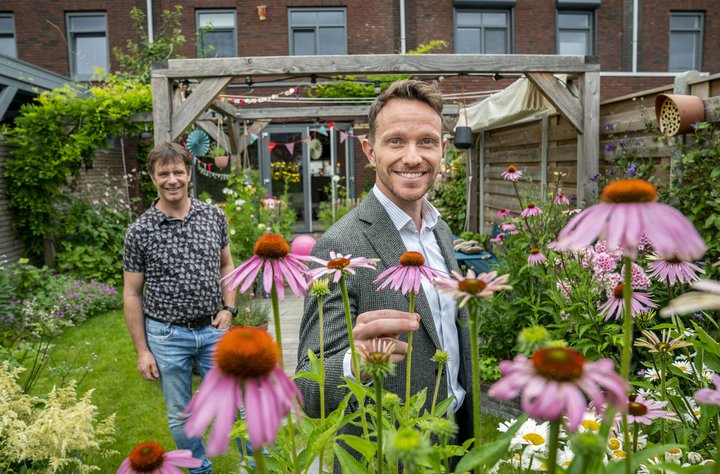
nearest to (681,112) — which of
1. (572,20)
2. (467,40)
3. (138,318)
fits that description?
(138,318)

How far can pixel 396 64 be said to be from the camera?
459 centimetres

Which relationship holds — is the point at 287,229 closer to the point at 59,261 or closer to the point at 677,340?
the point at 59,261

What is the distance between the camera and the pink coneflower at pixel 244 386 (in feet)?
1.24

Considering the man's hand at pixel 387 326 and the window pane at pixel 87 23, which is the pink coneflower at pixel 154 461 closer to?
the man's hand at pixel 387 326

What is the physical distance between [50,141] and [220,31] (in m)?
5.67

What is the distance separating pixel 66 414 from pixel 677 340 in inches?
75.7

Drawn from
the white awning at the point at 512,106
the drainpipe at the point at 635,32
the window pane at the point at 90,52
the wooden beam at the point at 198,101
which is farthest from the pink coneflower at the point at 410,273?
the drainpipe at the point at 635,32

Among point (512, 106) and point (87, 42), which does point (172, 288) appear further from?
point (87, 42)

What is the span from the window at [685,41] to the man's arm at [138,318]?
13707 mm

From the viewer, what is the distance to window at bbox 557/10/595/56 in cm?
1262

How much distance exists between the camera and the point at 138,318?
9.39 feet

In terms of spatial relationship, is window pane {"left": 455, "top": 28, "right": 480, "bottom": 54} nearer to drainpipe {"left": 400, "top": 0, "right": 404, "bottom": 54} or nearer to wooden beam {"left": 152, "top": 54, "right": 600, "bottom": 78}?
drainpipe {"left": 400, "top": 0, "right": 404, "bottom": 54}

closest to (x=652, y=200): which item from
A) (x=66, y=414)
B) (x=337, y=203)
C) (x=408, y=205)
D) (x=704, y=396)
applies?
(x=704, y=396)

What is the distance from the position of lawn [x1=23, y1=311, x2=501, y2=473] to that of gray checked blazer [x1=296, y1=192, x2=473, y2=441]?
1.54 metres
